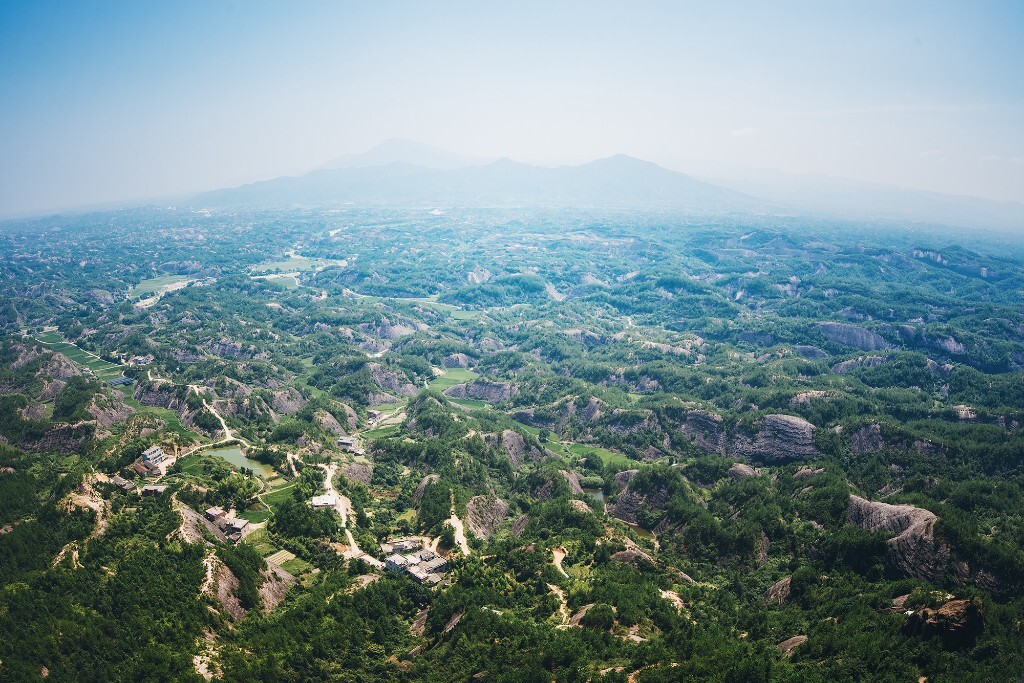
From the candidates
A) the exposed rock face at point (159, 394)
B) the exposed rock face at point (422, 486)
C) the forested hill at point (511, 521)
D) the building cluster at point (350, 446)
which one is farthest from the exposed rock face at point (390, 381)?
the exposed rock face at point (422, 486)

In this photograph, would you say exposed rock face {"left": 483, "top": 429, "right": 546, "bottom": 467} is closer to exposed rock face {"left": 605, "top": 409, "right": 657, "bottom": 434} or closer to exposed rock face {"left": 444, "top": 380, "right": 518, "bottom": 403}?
exposed rock face {"left": 605, "top": 409, "right": 657, "bottom": 434}

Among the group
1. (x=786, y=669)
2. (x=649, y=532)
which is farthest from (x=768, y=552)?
(x=786, y=669)

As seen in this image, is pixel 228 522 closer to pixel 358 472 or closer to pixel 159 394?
pixel 358 472

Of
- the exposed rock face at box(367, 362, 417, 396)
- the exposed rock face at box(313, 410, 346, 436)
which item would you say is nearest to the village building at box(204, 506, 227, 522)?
the exposed rock face at box(313, 410, 346, 436)

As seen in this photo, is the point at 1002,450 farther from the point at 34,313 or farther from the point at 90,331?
the point at 34,313

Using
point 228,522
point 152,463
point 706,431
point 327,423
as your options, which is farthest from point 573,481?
point 152,463
